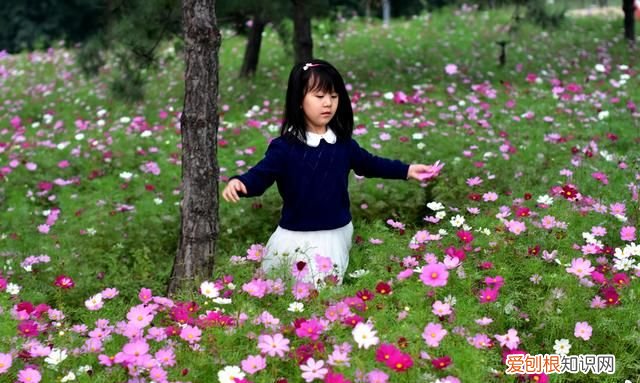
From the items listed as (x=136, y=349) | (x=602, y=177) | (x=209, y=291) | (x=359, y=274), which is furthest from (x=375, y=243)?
(x=602, y=177)

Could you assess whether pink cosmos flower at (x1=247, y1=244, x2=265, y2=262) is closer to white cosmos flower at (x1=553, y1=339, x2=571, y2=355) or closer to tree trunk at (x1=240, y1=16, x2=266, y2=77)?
white cosmos flower at (x1=553, y1=339, x2=571, y2=355)

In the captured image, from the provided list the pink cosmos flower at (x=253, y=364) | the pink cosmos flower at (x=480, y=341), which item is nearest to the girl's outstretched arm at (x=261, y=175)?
the pink cosmos flower at (x=253, y=364)

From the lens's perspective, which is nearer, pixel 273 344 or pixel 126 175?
pixel 273 344

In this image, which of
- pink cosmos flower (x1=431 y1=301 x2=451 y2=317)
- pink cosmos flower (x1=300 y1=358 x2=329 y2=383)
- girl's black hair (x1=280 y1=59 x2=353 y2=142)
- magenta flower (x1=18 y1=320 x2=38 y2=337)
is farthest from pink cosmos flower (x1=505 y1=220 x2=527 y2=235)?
magenta flower (x1=18 y1=320 x2=38 y2=337)

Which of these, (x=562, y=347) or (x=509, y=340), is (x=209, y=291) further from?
(x=562, y=347)

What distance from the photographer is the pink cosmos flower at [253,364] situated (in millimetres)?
2414

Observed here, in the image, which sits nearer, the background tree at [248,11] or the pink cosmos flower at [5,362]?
the pink cosmos flower at [5,362]

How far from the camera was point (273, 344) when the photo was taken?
2.51m

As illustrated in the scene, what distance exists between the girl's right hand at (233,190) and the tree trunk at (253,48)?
7.93 metres

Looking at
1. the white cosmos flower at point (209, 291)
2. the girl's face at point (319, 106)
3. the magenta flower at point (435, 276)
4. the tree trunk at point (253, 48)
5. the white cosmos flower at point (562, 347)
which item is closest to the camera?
the white cosmos flower at point (562, 347)

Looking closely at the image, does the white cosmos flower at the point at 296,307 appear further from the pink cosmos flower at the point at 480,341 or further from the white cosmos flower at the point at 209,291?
the pink cosmos flower at the point at 480,341

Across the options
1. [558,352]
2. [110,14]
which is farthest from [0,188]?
[558,352]

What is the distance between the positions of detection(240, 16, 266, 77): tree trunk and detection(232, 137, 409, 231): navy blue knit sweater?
759cm

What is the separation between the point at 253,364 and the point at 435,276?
102cm
